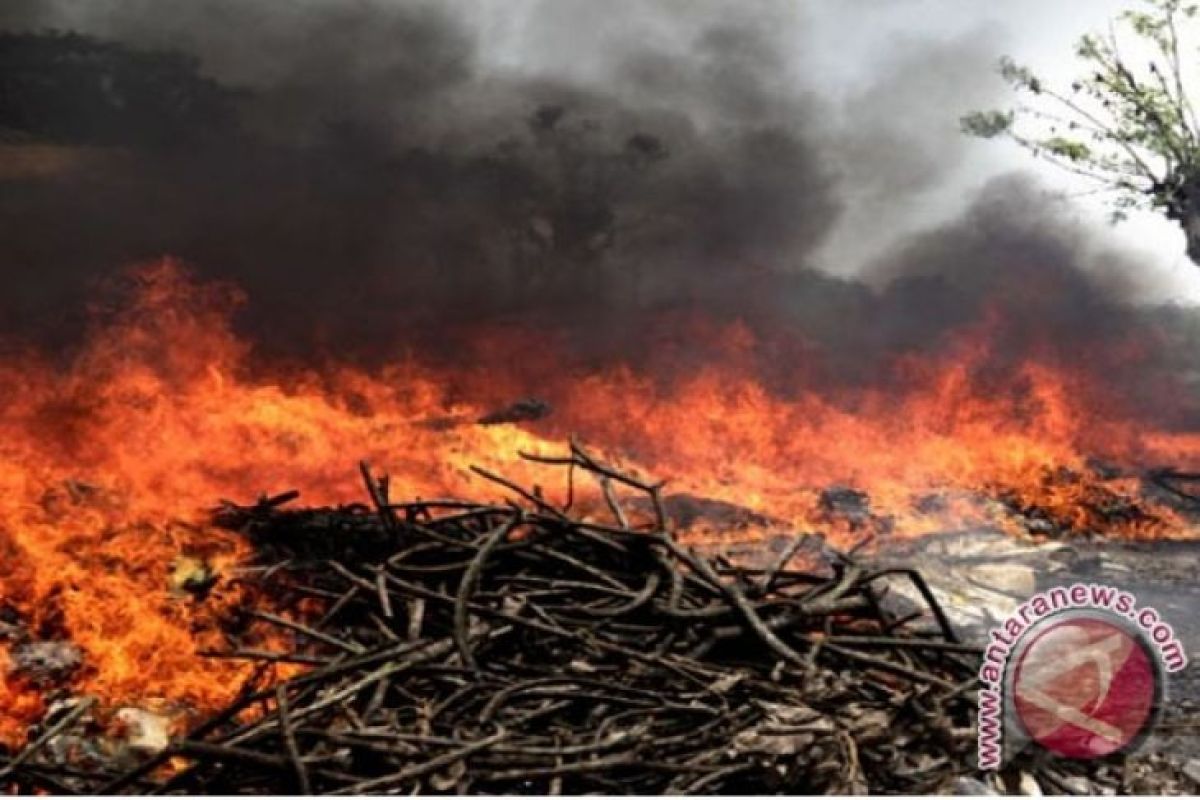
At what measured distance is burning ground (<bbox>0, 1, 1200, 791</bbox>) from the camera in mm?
10883

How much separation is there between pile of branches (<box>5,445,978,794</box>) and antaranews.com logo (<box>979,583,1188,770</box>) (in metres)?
0.18

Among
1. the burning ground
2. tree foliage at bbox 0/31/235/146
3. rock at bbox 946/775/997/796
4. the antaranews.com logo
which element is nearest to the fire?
the burning ground

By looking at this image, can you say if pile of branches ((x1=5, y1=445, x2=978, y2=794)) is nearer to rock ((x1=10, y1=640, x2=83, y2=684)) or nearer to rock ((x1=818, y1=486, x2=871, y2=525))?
rock ((x1=10, y1=640, x2=83, y2=684))

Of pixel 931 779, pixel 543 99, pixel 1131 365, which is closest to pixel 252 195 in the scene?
pixel 543 99

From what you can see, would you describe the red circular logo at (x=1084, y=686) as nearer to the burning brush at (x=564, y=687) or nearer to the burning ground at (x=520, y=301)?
the burning brush at (x=564, y=687)

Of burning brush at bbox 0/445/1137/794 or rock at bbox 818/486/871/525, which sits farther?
rock at bbox 818/486/871/525

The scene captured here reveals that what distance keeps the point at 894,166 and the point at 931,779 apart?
13.7 m

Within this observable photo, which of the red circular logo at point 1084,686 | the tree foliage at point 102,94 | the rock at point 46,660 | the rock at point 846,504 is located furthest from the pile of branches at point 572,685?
the tree foliage at point 102,94

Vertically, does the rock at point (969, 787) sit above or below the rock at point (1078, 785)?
above

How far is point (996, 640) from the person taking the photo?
4.50 metres

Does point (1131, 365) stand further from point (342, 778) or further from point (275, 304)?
point (342, 778)

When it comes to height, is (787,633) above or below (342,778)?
above

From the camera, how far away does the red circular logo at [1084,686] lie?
4.10 m

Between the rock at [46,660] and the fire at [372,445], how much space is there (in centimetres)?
7
